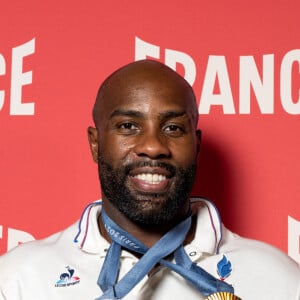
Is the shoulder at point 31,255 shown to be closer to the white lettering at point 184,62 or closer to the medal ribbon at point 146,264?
the medal ribbon at point 146,264

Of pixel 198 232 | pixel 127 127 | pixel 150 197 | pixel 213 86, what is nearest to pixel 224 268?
pixel 198 232

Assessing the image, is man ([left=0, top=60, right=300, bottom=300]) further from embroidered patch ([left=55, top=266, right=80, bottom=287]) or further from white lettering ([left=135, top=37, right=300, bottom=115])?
white lettering ([left=135, top=37, right=300, bottom=115])

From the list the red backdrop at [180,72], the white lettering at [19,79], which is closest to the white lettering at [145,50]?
the red backdrop at [180,72]

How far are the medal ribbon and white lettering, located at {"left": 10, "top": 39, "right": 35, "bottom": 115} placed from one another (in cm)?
46

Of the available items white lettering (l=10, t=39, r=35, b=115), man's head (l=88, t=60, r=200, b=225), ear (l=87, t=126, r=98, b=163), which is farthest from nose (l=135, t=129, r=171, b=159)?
white lettering (l=10, t=39, r=35, b=115)

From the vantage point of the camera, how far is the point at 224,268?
1.16m

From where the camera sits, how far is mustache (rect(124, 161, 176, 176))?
110 cm

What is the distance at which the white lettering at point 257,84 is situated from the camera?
4.76ft

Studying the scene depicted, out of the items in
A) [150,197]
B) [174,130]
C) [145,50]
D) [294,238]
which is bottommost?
[294,238]

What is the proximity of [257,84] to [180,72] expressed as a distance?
0.55 ft

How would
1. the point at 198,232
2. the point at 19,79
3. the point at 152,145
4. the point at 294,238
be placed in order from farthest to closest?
the point at 19,79 < the point at 294,238 < the point at 198,232 < the point at 152,145

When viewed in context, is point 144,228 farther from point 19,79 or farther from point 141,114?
point 19,79

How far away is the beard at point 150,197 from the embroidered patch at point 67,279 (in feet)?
0.44

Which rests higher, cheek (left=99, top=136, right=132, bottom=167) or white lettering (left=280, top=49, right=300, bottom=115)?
white lettering (left=280, top=49, right=300, bottom=115)
